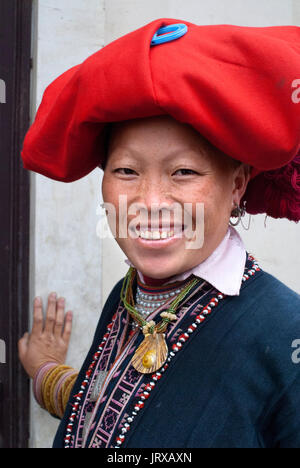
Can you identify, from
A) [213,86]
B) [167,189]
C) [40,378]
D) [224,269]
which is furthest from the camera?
[40,378]

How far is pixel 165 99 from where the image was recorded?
87 centimetres

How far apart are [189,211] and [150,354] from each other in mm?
322

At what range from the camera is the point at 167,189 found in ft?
3.21

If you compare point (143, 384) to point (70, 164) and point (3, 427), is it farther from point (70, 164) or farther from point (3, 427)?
point (3, 427)

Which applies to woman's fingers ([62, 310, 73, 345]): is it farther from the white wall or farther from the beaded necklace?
the beaded necklace

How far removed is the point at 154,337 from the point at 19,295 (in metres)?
1.08

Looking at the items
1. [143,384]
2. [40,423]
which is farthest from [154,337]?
[40,423]

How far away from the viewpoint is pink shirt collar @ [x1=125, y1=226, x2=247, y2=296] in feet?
3.46

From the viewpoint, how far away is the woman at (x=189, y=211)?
889 mm

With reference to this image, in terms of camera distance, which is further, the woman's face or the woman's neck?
the woman's neck

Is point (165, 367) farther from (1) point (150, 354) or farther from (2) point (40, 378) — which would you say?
(2) point (40, 378)

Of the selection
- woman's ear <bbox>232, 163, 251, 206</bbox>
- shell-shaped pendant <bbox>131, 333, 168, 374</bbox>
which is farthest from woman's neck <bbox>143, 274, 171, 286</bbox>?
woman's ear <bbox>232, 163, 251, 206</bbox>

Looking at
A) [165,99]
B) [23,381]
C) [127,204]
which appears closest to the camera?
[165,99]

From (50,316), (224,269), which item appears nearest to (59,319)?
(50,316)
